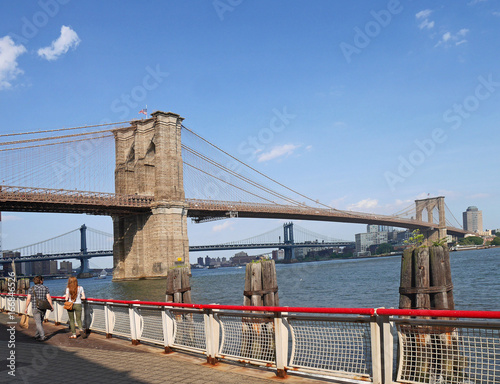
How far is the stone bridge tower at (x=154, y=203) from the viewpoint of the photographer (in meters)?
53.5

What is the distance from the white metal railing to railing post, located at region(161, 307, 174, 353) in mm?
17

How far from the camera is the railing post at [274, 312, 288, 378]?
5820mm

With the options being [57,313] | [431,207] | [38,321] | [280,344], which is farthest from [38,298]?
[431,207]

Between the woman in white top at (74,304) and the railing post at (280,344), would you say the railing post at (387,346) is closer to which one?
the railing post at (280,344)

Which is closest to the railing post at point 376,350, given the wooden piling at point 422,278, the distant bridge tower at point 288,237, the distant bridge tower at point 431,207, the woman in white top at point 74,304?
the wooden piling at point 422,278

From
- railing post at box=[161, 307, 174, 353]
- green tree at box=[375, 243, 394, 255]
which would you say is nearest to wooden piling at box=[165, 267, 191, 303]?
railing post at box=[161, 307, 174, 353]

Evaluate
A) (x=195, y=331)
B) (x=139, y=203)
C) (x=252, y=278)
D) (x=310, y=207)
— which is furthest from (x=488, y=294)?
(x=310, y=207)

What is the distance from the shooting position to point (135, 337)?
866 centimetres

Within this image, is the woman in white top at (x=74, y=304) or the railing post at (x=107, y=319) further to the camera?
the woman in white top at (x=74, y=304)

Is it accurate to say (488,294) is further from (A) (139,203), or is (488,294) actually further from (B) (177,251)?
(A) (139,203)

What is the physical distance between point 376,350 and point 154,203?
168ft

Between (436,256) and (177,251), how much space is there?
1928 inches

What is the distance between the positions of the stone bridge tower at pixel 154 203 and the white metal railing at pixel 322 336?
42.3 meters

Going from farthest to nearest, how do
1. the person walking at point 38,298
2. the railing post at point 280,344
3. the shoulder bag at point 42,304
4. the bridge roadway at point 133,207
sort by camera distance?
the bridge roadway at point 133,207 < the shoulder bag at point 42,304 < the person walking at point 38,298 < the railing post at point 280,344
